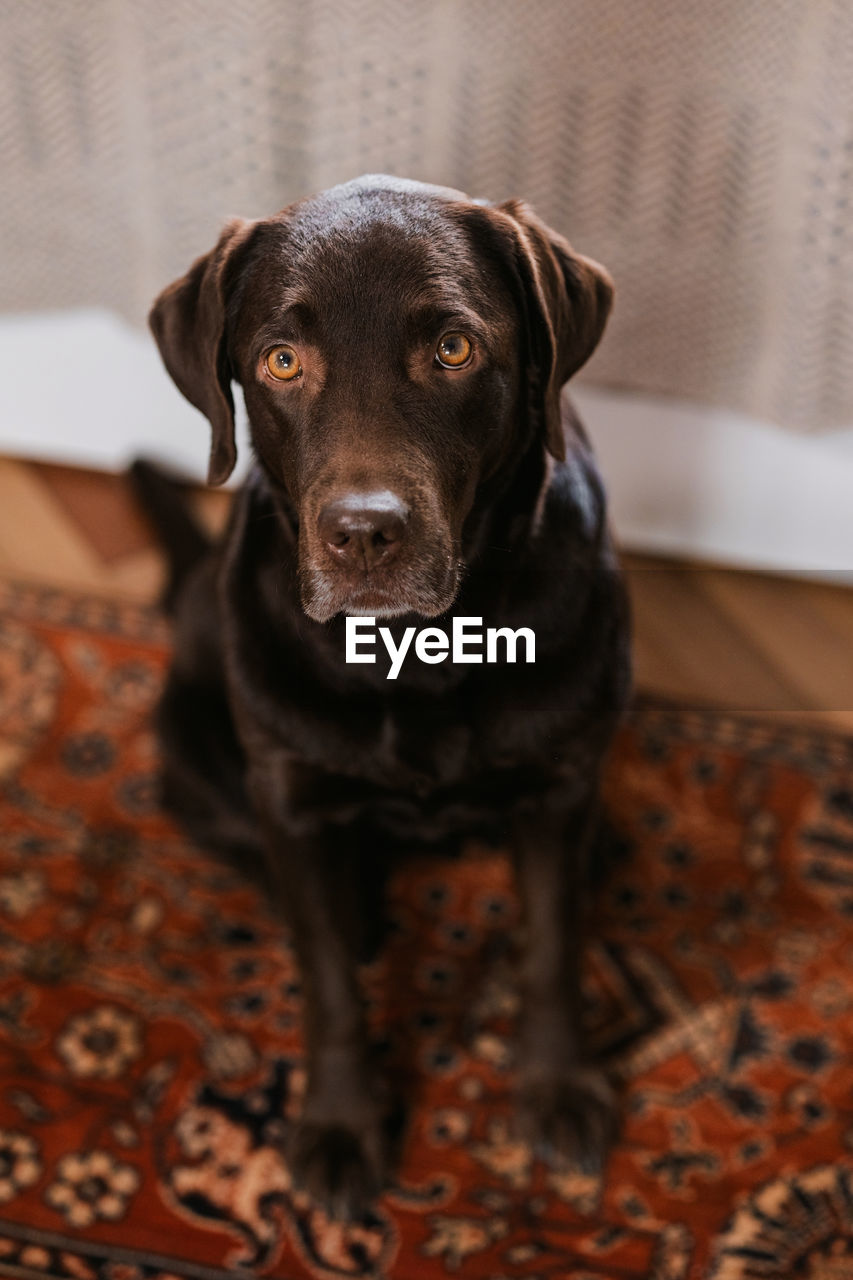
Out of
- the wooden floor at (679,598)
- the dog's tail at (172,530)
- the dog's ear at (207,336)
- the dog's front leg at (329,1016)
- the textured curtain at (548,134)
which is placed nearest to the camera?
the dog's ear at (207,336)

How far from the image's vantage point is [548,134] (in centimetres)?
185

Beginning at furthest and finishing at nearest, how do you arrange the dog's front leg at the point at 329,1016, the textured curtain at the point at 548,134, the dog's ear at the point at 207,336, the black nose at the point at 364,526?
the textured curtain at the point at 548,134 < the dog's front leg at the point at 329,1016 < the dog's ear at the point at 207,336 < the black nose at the point at 364,526

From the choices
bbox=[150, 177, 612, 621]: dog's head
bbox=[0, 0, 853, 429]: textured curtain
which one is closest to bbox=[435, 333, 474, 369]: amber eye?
bbox=[150, 177, 612, 621]: dog's head

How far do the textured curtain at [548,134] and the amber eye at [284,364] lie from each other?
89cm

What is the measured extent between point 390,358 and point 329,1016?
84 cm

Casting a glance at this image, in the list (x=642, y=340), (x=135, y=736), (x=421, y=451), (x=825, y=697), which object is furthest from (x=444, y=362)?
(x=825, y=697)

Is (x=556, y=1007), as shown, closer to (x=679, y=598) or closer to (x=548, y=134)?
(x=679, y=598)

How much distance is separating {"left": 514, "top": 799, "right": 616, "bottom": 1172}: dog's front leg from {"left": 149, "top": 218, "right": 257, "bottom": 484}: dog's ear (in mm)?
574

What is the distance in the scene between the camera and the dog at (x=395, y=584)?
43.4 inches

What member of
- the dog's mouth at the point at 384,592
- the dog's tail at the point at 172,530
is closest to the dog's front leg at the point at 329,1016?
the dog's mouth at the point at 384,592

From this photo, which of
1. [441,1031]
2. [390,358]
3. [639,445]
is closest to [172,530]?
[639,445]

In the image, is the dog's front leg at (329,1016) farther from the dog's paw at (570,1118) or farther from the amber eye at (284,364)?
the amber eye at (284,364)

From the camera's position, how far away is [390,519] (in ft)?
3.52

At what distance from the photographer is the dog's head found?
1092 mm
